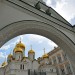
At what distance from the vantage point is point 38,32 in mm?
5160

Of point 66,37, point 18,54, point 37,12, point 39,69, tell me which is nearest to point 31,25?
point 37,12

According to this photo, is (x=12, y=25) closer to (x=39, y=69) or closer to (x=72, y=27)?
(x=72, y=27)

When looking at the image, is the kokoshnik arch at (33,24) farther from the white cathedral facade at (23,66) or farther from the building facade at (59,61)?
the building facade at (59,61)

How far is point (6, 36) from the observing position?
3.96 metres

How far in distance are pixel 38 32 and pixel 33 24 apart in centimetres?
58

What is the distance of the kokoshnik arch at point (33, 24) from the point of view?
4051mm

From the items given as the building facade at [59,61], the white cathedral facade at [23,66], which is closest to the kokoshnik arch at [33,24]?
the white cathedral facade at [23,66]

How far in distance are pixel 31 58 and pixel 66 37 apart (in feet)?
51.6

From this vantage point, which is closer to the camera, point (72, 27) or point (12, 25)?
point (12, 25)

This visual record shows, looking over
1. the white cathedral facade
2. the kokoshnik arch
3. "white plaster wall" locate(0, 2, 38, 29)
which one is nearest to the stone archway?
the kokoshnik arch

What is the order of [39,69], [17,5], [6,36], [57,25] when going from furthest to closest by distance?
[39,69] < [57,25] < [17,5] < [6,36]

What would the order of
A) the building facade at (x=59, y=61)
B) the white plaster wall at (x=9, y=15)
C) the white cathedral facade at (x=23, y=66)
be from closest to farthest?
the white plaster wall at (x=9, y=15) → the white cathedral facade at (x=23, y=66) → the building facade at (x=59, y=61)

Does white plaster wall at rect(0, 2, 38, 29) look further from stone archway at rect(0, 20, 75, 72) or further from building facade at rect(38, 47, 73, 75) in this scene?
building facade at rect(38, 47, 73, 75)

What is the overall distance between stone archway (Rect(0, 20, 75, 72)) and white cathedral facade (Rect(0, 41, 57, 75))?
11.3 metres
